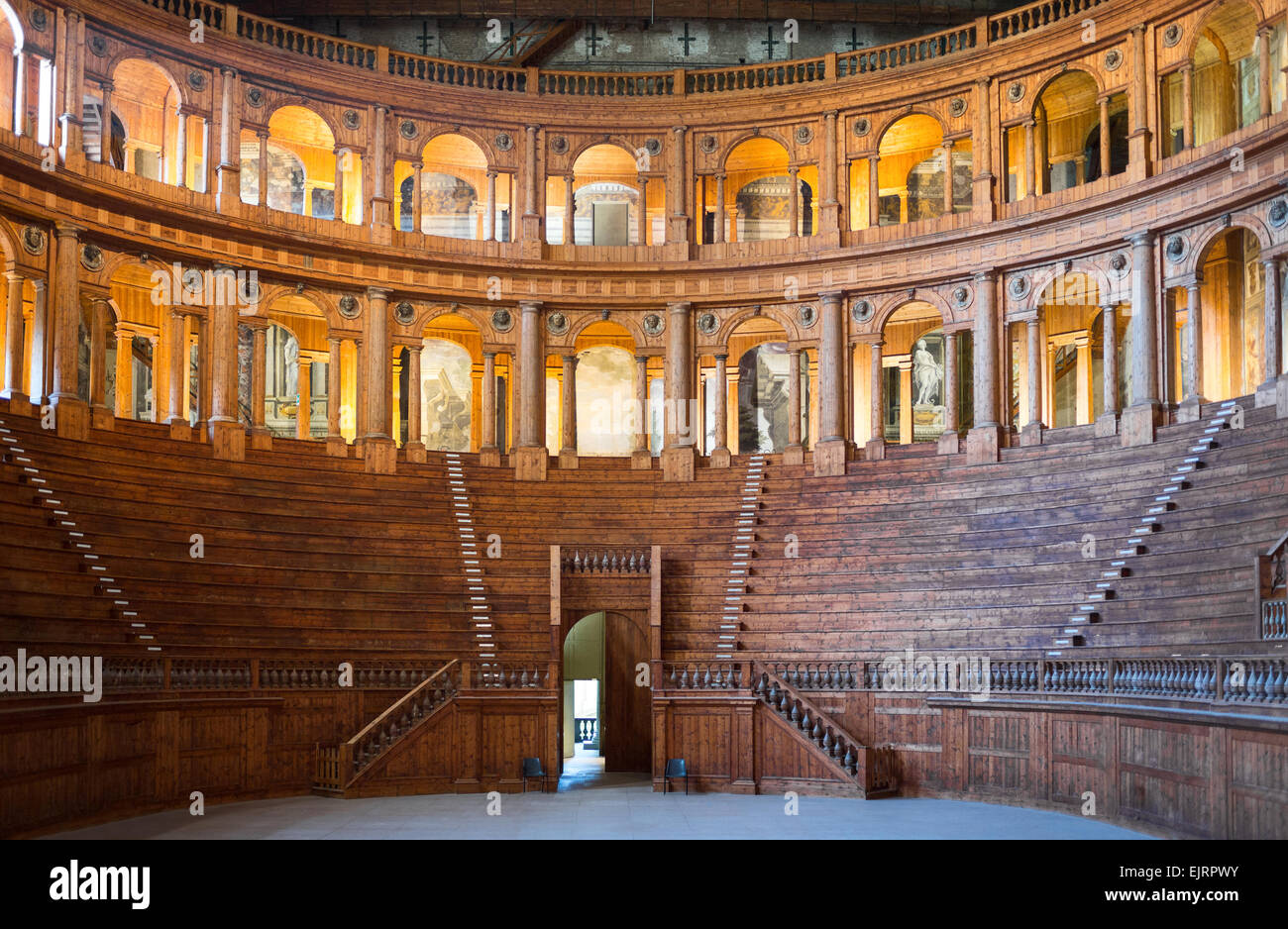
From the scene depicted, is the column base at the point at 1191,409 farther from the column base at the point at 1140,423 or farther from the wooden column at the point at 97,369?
the wooden column at the point at 97,369

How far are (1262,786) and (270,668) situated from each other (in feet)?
49.8

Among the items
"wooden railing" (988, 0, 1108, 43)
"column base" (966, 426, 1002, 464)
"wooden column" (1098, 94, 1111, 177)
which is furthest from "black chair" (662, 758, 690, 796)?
"wooden railing" (988, 0, 1108, 43)

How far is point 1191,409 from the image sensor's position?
25484mm

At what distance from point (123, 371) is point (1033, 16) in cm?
2164

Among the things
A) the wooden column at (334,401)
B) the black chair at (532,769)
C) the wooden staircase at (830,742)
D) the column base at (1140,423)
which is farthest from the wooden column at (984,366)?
the wooden column at (334,401)

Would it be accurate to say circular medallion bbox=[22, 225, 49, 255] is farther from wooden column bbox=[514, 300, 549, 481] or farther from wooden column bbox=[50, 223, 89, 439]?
wooden column bbox=[514, 300, 549, 481]

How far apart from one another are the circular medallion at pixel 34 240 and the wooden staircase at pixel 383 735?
11253 mm

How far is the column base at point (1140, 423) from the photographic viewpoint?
2591cm

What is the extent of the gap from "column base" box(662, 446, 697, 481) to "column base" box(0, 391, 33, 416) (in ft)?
43.9

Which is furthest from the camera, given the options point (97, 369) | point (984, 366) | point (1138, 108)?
point (984, 366)

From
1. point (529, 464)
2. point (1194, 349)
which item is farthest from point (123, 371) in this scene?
point (1194, 349)

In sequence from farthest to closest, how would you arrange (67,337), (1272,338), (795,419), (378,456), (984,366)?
(795,419) → (378,456) → (984,366) → (67,337) → (1272,338)

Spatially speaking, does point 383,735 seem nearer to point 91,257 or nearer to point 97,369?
point 97,369

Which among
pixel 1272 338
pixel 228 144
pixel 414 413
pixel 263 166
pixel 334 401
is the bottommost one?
pixel 414 413
